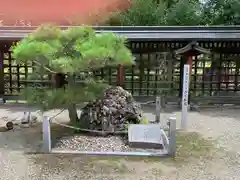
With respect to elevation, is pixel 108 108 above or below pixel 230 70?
below

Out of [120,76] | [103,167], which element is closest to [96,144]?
[103,167]

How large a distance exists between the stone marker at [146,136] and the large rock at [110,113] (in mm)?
383

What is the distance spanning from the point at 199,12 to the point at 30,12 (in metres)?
8.75

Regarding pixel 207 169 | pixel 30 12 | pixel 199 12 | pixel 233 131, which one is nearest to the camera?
pixel 207 169

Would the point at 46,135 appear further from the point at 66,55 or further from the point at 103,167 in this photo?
the point at 66,55

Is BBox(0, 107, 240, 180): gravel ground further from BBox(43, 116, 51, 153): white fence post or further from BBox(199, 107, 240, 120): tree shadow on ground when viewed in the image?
BBox(199, 107, 240, 120): tree shadow on ground

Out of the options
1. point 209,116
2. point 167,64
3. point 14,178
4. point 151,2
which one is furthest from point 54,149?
point 151,2

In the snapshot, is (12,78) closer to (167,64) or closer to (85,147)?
(167,64)

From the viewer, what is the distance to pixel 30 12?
16.4 m

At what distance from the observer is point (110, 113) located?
613 cm

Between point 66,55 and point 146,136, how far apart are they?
83.9 inches

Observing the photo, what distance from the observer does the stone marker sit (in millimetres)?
5536

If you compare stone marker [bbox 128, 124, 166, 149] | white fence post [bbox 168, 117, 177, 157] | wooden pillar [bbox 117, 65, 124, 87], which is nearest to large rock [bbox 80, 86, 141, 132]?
stone marker [bbox 128, 124, 166, 149]

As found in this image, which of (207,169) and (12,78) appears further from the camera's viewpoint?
(12,78)
